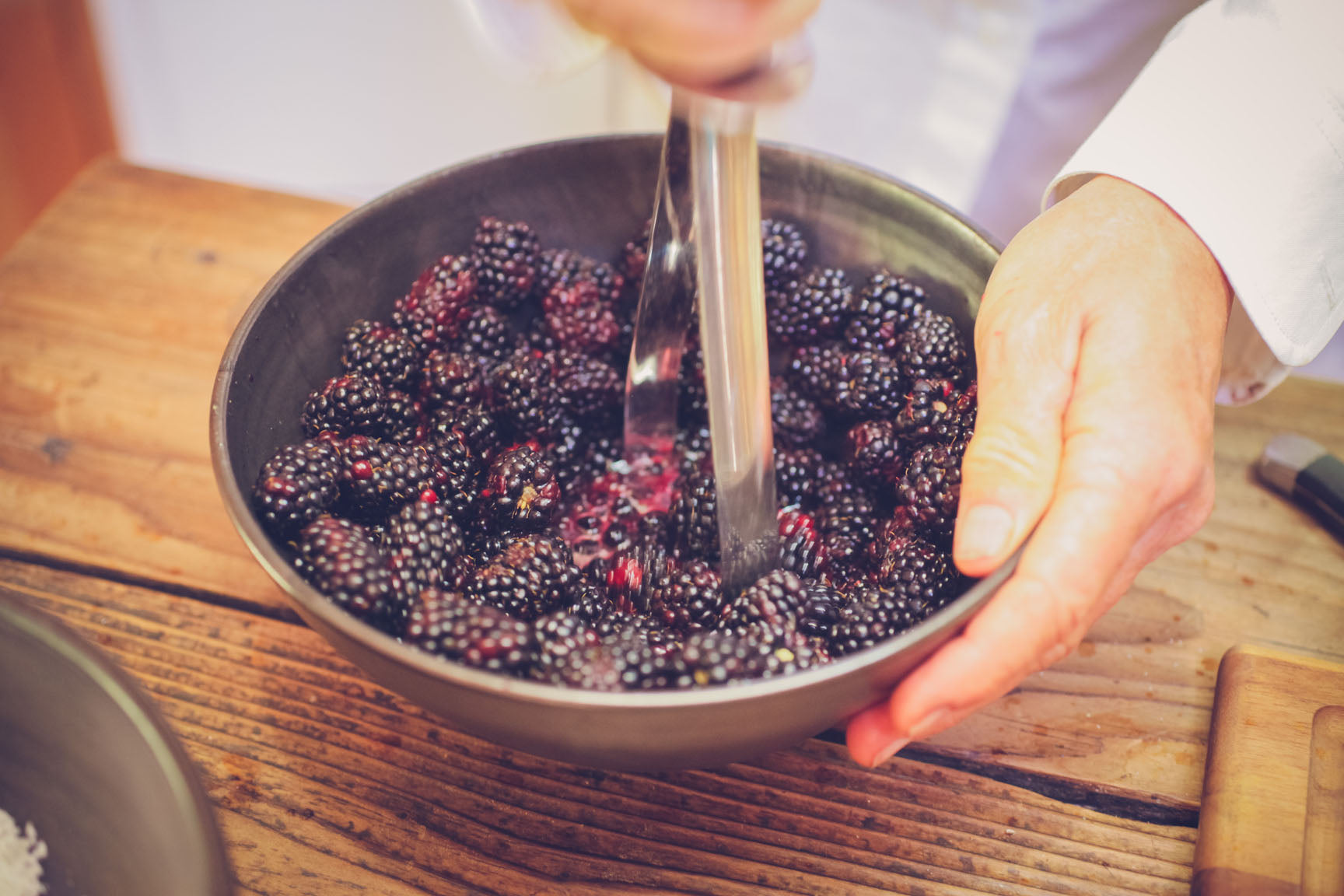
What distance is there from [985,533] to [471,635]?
46 cm

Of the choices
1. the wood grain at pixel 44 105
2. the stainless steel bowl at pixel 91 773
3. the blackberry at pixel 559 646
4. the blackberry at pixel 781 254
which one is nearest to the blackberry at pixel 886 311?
the blackberry at pixel 781 254

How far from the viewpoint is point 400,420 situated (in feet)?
3.36

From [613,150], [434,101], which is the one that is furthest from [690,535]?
[434,101]

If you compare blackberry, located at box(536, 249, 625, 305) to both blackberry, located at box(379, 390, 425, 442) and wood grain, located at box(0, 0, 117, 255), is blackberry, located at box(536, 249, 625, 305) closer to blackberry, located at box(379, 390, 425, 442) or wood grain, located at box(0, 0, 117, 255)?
blackberry, located at box(379, 390, 425, 442)

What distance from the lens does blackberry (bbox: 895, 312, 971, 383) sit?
40.3 inches

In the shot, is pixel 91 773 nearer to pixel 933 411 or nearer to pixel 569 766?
pixel 569 766

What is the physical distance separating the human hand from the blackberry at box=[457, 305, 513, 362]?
2.00 feet

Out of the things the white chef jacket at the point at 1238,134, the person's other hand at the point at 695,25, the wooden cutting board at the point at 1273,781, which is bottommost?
the wooden cutting board at the point at 1273,781

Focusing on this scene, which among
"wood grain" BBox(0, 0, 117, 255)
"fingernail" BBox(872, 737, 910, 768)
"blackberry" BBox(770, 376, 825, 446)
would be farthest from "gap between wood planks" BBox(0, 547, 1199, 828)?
"wood grain" BBox(0, 0, 117, 255)

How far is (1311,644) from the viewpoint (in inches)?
40.2

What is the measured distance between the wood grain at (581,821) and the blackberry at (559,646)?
199 millimetres

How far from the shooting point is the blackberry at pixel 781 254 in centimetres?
114

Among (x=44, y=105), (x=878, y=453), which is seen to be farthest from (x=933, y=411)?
(x=44, y=105)

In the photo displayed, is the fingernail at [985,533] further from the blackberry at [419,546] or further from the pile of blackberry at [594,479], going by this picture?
the blackberry at [419,546]
